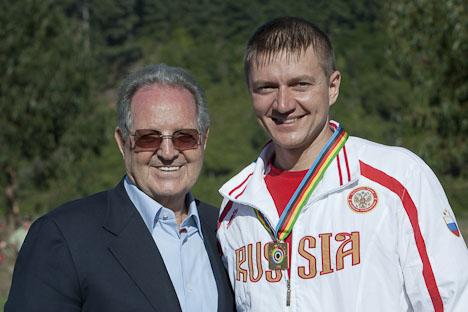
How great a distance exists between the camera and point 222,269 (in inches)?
174

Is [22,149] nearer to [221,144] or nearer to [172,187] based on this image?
[172,187]

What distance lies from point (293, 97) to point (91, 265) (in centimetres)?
126

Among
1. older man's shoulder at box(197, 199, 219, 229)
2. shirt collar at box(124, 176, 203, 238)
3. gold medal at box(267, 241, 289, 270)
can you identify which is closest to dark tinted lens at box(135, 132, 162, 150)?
shirt collar at box(124, 176, 203, 238)

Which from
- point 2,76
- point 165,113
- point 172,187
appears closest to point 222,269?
point 172,187

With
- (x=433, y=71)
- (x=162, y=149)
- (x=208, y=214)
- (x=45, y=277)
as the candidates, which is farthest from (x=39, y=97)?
(x=45, y=277)

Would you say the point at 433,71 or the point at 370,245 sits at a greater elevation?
the point at 433,71

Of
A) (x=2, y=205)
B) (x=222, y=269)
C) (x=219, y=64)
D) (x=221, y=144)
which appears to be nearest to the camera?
(x=222, y=269)

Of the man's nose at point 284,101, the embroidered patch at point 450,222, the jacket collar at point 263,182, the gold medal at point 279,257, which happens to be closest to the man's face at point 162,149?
the jacket collar at point 263,182

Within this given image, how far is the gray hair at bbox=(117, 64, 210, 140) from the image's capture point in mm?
4176

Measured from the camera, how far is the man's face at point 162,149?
4129 millimetres

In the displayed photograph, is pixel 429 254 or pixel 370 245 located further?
pixel 370 245

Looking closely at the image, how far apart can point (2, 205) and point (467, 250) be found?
82.8 feet

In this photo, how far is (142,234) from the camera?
4059 mm

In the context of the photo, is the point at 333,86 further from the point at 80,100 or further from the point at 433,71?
the point at 80,100
